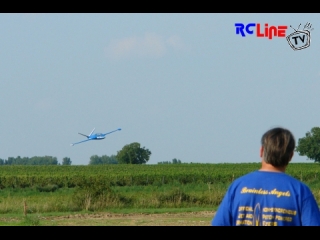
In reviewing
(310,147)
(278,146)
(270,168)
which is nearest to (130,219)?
(270,168)

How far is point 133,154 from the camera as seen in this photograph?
115m

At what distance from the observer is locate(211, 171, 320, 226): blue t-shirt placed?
3865 mm

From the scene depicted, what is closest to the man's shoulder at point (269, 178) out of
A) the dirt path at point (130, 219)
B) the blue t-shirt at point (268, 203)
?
the blue t-shirt at point (268, 203)

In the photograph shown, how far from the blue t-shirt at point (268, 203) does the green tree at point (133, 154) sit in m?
110

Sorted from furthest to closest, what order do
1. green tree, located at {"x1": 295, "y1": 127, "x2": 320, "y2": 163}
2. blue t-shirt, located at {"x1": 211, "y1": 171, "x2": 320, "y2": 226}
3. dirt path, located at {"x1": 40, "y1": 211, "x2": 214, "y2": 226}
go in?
green tree, located at {"x1": 295, "y1": 127, "x2": 320, "y2": 163} < dirt path, located at {"x1": 40, "y1": 211, "x2": 214, "y2": 226} < blue t-shirt, located at {"x1": 211, "y1": 171, "x2": 320, "y2": 226}

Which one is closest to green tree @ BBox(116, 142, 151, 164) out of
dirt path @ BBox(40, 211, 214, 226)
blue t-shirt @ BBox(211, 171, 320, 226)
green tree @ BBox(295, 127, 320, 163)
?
green tree @ BBox(295, 127, 320, 163)

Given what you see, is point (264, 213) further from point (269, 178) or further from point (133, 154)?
point (133, 154)

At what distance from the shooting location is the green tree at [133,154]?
115 metres

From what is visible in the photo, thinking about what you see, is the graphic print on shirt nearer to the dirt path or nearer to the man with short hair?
the man with short hair

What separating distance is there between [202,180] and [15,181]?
15.1 meters

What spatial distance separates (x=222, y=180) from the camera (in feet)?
171

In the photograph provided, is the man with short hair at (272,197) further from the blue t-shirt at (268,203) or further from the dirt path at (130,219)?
the dirt path at (130,219)

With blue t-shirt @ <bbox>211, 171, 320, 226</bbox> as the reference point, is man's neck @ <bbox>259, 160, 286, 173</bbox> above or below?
above
